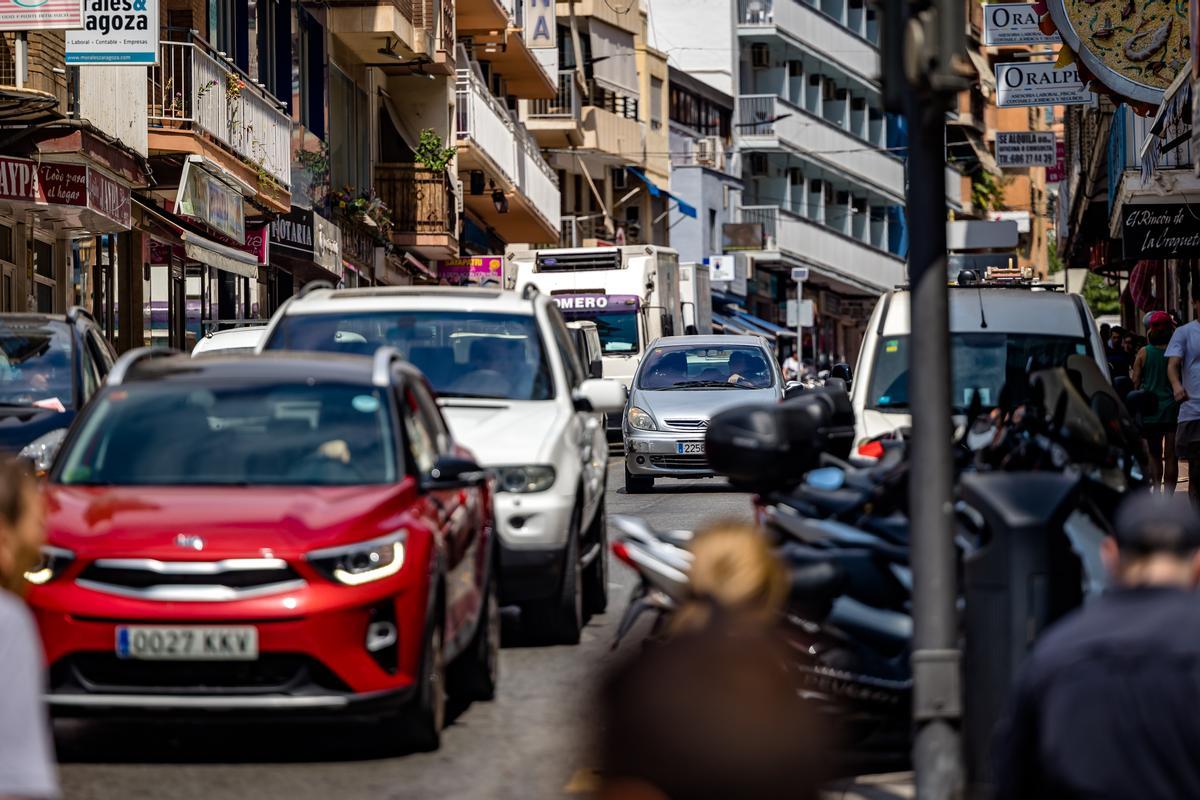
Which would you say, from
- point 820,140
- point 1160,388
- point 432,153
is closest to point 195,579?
point 1160,388

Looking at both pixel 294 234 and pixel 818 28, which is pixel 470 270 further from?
pixel 818 28

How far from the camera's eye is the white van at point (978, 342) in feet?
45.7

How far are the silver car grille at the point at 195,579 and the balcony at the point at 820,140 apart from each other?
69635 millimetres

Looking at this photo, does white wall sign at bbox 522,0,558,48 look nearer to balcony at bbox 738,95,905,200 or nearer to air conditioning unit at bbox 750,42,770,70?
balcony at bbox 738,95,905,200

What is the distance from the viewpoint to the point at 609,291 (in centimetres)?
3378

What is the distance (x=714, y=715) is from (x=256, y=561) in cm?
367

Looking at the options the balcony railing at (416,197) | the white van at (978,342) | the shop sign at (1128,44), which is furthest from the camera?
the balcony railing at (416,197)

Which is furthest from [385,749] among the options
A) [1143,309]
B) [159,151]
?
[1143,309]

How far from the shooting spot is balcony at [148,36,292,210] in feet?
89.2

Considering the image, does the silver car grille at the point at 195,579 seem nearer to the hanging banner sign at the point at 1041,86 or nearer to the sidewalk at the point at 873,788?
the sidewalk at the point at 873,788

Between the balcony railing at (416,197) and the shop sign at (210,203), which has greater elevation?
the balcony railing at (416,197)

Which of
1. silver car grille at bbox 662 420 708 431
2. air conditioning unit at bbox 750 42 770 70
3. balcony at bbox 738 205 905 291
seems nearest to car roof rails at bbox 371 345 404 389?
silver car grille at bbox 662 420 708 431

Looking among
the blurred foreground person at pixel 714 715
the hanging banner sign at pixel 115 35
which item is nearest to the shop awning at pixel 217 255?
the hanging banner sign at pixel 115 35

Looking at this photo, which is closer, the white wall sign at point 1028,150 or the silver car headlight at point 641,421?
the silver car headlight at point 641,421
